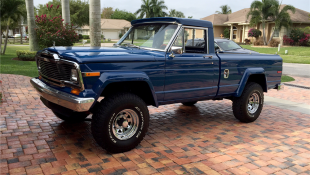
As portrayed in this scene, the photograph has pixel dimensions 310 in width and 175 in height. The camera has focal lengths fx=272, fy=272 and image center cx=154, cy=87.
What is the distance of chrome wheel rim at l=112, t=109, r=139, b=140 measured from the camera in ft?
13.6

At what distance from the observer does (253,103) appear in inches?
244

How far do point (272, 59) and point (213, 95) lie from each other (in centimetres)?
194

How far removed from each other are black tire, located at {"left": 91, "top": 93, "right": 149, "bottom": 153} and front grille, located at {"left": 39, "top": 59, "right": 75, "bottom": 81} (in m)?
0.65

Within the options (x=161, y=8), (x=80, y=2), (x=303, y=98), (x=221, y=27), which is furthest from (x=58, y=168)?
(x=161, y=8)

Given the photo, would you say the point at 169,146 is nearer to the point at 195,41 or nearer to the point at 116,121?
the point at 116,121

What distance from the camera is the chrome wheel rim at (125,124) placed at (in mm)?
4141

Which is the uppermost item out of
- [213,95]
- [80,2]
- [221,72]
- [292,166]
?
[80,2]

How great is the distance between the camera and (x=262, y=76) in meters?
6.18

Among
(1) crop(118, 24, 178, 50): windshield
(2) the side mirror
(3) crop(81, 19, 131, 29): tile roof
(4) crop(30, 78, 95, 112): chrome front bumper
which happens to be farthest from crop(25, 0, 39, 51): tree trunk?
(3) crop(81, 19, 131, 29): tile roof

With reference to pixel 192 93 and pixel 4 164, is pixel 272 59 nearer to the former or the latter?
pixel 192 93

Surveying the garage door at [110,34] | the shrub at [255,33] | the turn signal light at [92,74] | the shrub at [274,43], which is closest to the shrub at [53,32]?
the turn signal light at [92,74]

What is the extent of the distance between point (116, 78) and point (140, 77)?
399 millimetres

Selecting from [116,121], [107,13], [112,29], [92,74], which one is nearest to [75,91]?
[92,74]

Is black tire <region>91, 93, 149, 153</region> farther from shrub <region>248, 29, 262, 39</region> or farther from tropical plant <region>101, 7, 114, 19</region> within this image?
tropical plant <region>101, 7, 114, 19</region>
